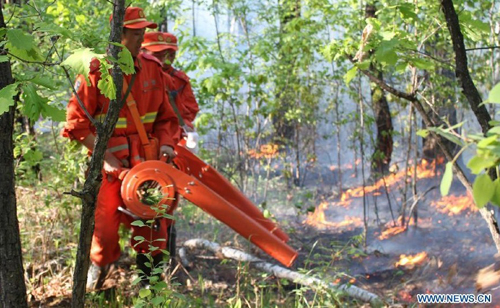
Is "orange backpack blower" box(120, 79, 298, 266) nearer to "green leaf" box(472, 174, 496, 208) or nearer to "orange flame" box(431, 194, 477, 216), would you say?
"green leaf" box(472, 174, 496, 208)

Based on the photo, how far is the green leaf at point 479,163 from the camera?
1244 millimetres

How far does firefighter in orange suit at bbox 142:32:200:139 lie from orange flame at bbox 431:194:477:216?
10.4 ft

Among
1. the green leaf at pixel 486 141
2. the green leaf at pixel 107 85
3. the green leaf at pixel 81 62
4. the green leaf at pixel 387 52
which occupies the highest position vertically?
the green leaf at pixel 387 52

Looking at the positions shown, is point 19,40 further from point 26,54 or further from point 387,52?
point 387,52

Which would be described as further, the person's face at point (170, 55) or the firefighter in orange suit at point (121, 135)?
the person's face at point (170, 55)

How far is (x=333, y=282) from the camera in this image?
4535mm

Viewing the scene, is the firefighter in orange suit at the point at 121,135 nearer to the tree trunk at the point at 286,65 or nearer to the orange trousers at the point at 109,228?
the orange trousers at the point at 109,228

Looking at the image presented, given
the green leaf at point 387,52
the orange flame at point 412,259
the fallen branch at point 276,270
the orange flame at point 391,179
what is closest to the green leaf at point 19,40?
the green leaf at point 387,52

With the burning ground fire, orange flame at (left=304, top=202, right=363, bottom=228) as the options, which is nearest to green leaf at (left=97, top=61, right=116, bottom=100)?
the burning ground fire

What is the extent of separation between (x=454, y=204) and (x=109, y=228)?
165 inches

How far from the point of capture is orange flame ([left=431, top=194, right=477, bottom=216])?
6.52 metres

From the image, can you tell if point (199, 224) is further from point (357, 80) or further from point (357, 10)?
point (357, 10)

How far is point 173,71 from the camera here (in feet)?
17.8

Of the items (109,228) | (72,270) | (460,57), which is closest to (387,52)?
(460,57)
